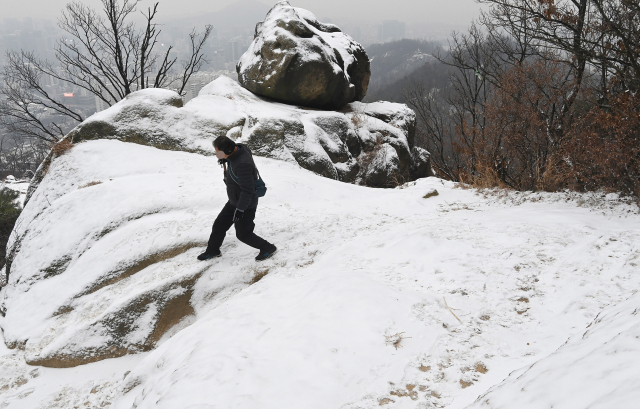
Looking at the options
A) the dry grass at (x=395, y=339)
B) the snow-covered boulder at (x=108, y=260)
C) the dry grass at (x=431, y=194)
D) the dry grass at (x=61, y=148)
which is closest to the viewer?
the dry grass at (x=395, y=339)

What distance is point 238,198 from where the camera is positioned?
4.81 meters

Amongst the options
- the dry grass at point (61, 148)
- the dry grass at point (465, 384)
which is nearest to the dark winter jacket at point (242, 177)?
the dry grass at point (465, 384)

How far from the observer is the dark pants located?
486cm

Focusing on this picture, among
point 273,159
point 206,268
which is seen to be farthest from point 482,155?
point 206,268

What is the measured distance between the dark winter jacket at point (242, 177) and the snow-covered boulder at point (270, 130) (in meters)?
5.42

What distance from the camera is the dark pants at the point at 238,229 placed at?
486cm

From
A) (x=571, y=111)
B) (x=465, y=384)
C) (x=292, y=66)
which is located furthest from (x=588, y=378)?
(x=292, y=66)

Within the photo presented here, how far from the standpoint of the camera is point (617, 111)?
530 centimetres

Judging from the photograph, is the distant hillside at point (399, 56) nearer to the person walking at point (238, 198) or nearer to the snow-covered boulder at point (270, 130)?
the snow-covered boulder at point (270, 130)

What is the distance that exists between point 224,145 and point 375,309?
2631 millimetres

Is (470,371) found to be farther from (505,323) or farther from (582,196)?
(582,196)

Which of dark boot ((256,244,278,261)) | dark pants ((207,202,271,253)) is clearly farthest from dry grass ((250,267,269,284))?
dark pants ((207,202,271,253))

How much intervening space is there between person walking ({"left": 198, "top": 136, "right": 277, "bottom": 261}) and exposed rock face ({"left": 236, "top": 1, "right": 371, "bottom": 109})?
31.0ft

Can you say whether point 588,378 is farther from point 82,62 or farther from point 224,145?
point 82,62
